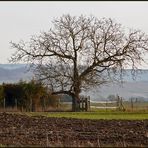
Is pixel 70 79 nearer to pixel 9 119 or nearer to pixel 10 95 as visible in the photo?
pixel 10 95

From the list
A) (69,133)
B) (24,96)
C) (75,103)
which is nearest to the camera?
(69,133)

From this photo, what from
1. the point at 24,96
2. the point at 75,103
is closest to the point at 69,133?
the point at 24,96

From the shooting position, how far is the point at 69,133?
25312 mm

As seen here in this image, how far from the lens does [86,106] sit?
62.4 metres

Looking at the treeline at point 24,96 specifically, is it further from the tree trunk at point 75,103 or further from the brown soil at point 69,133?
the brown soil at point 69,133

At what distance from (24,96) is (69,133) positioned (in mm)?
35180

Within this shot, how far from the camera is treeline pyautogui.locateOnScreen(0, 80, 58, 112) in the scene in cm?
5966

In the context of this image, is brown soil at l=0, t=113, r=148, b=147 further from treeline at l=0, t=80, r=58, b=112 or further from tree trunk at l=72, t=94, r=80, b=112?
tree trunk at l=72, t=94, r=80, b=112

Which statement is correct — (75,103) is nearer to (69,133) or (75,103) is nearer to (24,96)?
(24,96)

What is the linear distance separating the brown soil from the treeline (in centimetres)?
2582

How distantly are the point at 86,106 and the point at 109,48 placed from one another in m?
6.95

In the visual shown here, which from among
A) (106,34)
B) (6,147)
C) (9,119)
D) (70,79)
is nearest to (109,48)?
(106,34)

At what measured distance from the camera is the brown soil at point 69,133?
2144cm

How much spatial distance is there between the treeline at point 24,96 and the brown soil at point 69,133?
25816 mm
